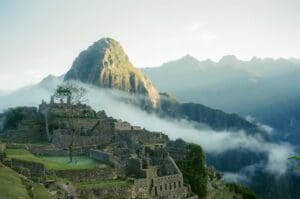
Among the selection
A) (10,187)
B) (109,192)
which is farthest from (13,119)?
(10,187)

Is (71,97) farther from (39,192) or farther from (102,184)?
(39,192)

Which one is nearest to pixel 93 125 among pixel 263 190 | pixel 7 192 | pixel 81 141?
pixel 81 141

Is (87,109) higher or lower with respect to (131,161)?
higher

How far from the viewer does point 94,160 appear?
57938mm

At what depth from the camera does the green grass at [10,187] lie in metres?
30.7

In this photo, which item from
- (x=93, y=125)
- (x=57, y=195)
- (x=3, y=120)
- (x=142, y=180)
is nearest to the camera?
(x=57, y=195)

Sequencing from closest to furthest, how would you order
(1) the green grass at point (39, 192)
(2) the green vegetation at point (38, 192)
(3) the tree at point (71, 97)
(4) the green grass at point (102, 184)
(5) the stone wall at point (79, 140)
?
1. (2) the green vegetation at point (38, 192)
2. (1) the green grass at point (39, 192)
3. (4) the green grass at point (102, 184)
4. (5) the stone wall at point (79, 140)
5. (3) the tree at point (71, 97)

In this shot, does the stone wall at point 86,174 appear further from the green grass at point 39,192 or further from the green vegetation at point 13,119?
the green vegetation at point 13,119

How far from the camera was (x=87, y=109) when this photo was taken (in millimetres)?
86125

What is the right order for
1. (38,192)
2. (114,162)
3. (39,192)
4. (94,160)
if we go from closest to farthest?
(38,192), (39,192), (114,162), (94,160)

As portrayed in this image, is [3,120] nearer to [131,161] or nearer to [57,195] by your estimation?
[131,161]

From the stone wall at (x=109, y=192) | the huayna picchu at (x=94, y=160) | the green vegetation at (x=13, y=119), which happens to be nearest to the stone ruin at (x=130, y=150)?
the huayna picchu at (x=94, y=160)

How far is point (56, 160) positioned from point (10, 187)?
22.5 metres

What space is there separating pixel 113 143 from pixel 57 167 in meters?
17.3
